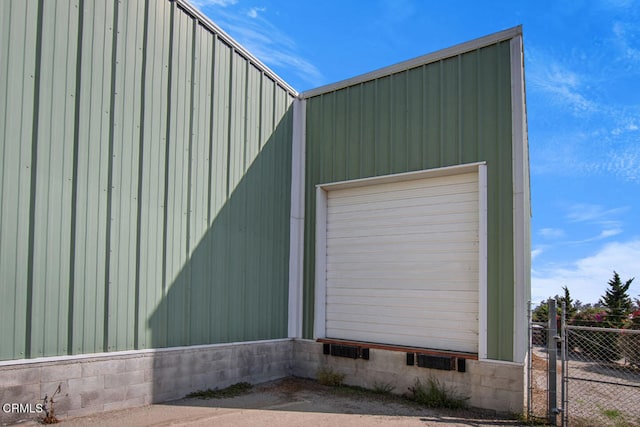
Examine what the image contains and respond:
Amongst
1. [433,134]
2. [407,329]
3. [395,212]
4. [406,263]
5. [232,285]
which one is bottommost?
[407,329]

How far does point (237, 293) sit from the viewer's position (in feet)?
21.2

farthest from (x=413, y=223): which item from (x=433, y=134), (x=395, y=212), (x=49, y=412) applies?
(x=49, y=412)

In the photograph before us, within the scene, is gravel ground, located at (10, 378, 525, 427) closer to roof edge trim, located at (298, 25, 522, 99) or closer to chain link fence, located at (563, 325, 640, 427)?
chain link fence, located at (563, 325, 640, 427)

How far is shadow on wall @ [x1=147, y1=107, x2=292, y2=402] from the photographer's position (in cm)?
552

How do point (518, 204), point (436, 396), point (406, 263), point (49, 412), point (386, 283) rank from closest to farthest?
point (49, 412) → point (518, 204) → point (436, 396) → point (406, 263) → point (386, 283)

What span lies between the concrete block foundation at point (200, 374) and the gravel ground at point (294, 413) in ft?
0.60

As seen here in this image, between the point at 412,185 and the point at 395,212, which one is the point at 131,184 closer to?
the point at 395,212

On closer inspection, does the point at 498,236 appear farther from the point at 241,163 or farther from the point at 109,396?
the point at 109,396

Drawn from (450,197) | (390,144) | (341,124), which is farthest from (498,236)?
(341,124)

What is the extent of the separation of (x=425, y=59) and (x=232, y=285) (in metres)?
4.48

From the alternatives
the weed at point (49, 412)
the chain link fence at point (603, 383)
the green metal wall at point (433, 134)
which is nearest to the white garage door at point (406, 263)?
the green metal wall at point (433, 134)

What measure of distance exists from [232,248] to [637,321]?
9.15 m

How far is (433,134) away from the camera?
6465 millimetres

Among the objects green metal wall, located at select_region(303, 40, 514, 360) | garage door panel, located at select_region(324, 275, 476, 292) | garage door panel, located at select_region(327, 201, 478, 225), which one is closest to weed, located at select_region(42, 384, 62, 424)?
green metal wall, located at select_region(303, 40, 514, 360)
